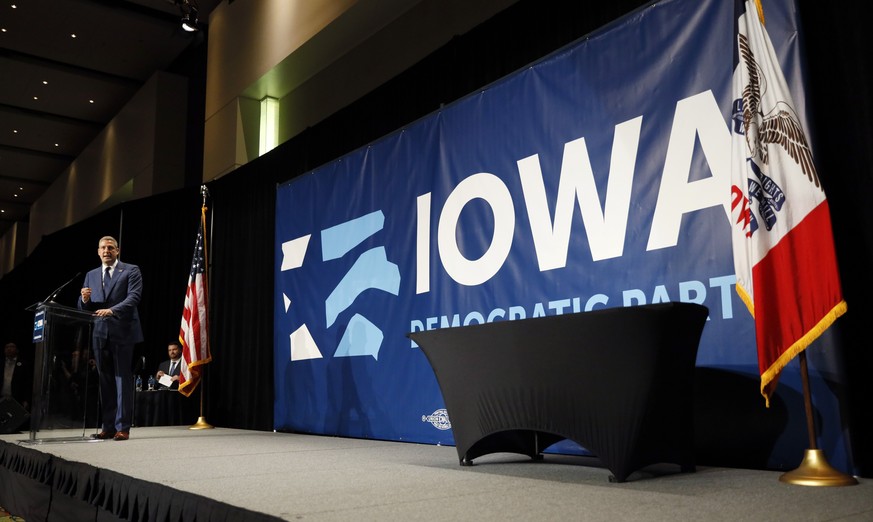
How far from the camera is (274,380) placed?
582 cm

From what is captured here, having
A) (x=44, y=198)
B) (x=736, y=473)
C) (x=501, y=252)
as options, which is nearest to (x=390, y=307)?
(x=501, y=252)

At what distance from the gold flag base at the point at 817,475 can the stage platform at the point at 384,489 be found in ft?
0.14

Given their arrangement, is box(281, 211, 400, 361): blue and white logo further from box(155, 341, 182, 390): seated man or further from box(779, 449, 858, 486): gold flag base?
box(779, 449, 858, 486): gold flag base

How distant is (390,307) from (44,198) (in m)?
14.3

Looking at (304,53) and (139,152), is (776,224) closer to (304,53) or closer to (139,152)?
(304,53)

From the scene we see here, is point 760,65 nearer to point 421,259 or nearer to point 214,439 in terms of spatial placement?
point 421,259

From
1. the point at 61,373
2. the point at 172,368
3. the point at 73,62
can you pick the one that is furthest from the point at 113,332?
the point at 73,62

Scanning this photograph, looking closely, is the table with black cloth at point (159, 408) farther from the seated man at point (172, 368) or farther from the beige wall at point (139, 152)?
the beige wall at point (139, 152)

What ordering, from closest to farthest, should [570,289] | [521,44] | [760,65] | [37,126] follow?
[760,65] < [570,289] < [521,44] < [37,126]

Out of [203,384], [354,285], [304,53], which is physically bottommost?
[203,384]

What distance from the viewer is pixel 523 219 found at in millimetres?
3740

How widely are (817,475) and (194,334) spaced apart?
215 inches

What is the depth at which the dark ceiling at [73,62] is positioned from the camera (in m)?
8.62

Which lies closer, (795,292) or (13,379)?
(795,292)
